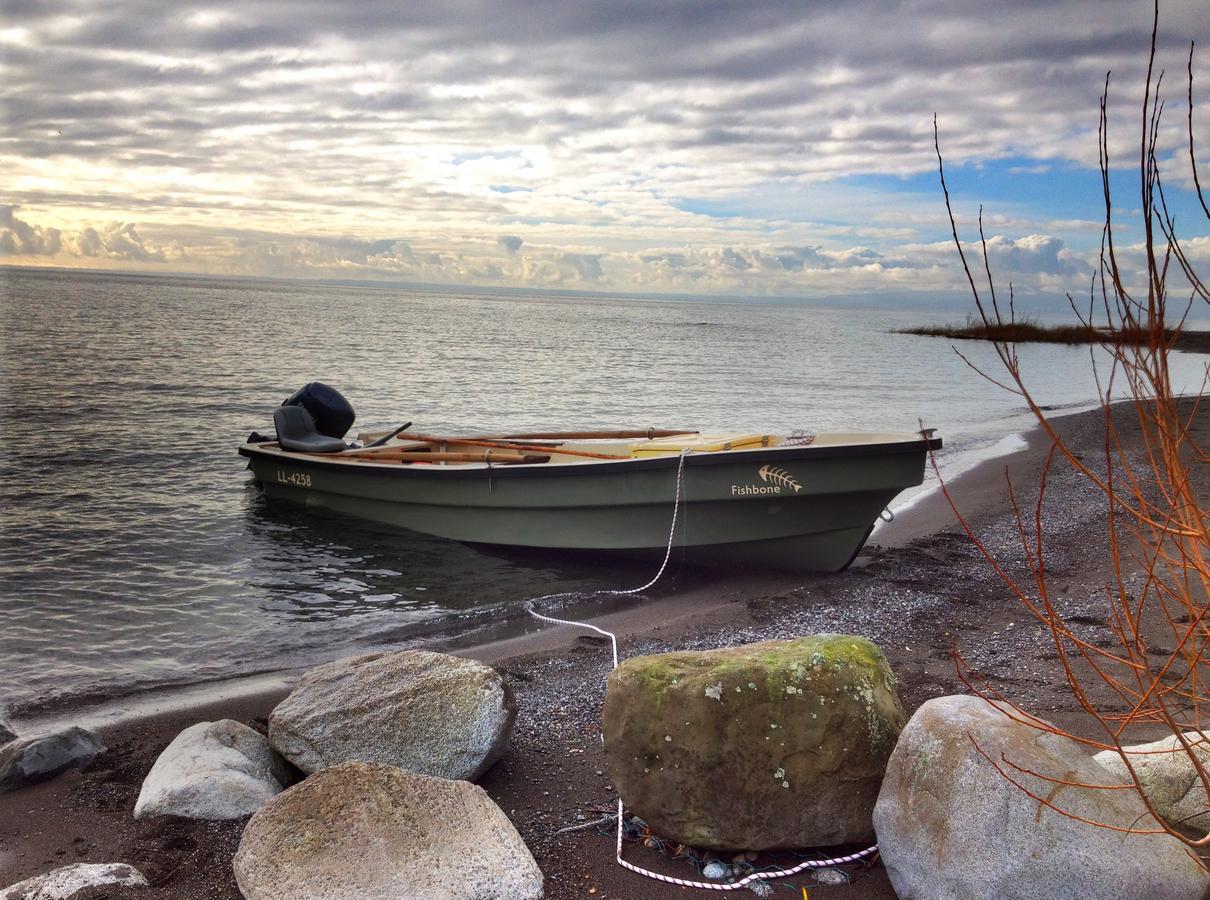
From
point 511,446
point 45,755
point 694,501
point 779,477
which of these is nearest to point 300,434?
point 511,446

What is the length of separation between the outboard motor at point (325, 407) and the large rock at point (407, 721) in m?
8.66

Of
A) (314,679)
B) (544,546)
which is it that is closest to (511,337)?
(544,546)

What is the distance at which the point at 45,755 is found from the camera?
213 inches

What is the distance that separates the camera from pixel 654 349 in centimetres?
6219

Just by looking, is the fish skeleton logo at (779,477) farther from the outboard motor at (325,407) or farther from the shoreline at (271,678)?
the outboard motor at (325,407)

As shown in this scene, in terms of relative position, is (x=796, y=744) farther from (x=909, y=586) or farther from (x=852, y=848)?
(x=909, y=586)

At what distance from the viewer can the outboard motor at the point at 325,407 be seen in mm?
13508

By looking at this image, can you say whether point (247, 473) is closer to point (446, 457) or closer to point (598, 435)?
point (446, 457)

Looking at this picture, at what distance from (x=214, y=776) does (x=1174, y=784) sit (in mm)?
4563

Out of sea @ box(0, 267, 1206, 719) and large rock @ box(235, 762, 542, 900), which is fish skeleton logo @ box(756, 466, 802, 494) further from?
large rock @ box(235, 762, 542, 900)

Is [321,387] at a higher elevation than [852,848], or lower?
higher

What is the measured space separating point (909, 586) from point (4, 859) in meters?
7.68

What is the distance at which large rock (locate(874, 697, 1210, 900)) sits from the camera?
349cm

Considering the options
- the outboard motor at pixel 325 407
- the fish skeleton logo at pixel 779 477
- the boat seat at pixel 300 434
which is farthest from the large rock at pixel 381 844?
the outboard motor at pixel 325 407
